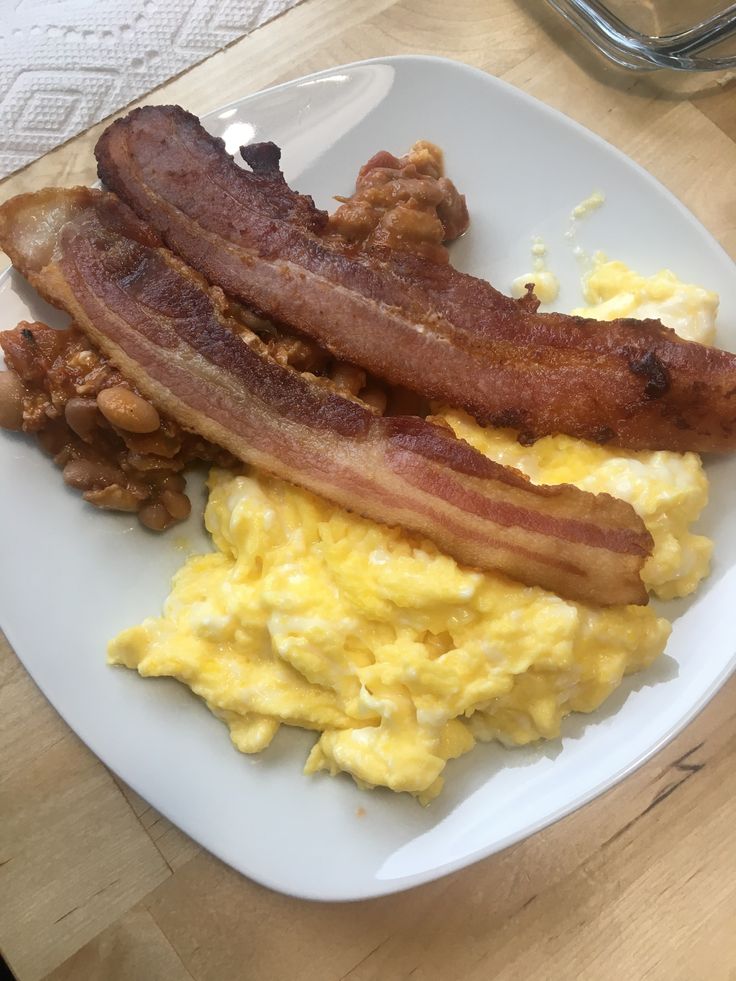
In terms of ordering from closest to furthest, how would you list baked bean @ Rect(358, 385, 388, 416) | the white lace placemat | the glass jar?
baked bean @ Rect(358, 385, 388, 416) → the white lace placemat → the glass jar

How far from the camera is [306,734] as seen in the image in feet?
6.33

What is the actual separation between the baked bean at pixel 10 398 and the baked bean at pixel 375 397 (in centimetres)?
82

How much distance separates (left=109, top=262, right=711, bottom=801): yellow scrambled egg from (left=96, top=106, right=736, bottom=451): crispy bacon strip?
0.11 meters

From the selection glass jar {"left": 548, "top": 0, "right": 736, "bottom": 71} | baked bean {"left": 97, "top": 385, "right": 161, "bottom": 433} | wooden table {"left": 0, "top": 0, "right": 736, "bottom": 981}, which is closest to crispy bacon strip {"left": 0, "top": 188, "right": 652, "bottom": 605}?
baked bean {"left": 97, "top": 385, "right": 161, "bottom": 433}

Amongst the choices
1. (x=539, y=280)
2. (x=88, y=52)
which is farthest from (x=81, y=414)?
(x=88, y=52)

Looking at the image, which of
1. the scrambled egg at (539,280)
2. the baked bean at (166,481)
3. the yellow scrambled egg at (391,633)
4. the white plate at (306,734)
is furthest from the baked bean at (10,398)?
the scrambled egg at (539,280)

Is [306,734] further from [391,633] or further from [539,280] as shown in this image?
[539,280]

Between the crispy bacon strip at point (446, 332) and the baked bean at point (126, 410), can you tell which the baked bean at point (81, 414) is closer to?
the baked bean at point (126, 410)

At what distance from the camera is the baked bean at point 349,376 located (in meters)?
2.01

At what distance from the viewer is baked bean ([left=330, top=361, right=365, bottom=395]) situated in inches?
79.1

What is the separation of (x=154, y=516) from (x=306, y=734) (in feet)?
2.10

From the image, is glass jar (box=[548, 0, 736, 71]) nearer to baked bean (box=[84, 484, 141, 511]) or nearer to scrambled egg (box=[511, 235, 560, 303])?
scrambled egg (box=[511, 235, 560, 303])

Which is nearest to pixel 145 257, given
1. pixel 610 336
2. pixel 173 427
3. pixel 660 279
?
pixel 173 427

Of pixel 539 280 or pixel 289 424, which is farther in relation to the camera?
pixel 539 280
